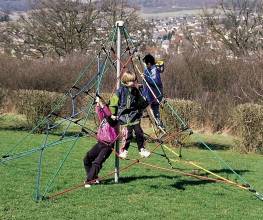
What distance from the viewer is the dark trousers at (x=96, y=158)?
26.5 ft

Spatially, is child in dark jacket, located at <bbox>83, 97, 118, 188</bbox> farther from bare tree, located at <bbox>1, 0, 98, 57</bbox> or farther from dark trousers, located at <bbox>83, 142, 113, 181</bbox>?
bare tree, located at <bbox>1, 0, 98, 57</bbox>

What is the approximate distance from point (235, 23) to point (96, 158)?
2804cm

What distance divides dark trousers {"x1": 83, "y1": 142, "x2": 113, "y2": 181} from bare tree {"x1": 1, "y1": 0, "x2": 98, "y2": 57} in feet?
87.5

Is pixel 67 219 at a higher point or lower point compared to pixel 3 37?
higher

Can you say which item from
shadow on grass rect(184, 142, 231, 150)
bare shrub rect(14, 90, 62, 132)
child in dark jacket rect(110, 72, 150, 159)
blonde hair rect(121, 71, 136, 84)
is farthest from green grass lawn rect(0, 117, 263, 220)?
bare shrub rect(14, 90, 62, 132)

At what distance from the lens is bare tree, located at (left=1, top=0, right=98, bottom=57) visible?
1391 inches

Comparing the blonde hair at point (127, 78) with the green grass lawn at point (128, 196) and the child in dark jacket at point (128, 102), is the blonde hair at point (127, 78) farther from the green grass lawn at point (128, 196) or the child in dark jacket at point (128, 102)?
the green grass lawn at point (128, 196)

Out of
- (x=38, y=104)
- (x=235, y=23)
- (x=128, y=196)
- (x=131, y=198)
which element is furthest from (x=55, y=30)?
(x=131, y=198)

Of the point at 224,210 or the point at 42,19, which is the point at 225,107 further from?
the point at 42,19

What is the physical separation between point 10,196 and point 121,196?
147 cm

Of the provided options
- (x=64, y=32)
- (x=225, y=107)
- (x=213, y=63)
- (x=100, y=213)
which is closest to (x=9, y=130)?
(x=225, y=107)

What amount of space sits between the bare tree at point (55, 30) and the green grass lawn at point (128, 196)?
2510 centimetres

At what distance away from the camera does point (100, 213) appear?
6.79m

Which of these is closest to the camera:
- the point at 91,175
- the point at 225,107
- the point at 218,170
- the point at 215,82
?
the point at 91,175
